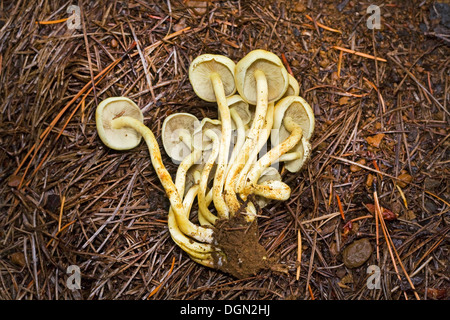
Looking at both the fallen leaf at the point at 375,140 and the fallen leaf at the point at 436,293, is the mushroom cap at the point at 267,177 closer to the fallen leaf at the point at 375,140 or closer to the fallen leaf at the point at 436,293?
the fallen leaf at the point at 375,140

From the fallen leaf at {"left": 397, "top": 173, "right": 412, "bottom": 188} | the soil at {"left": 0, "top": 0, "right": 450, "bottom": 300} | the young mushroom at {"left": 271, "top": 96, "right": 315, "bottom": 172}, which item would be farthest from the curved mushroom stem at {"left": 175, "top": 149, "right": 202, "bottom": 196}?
the fallen leaf at {"left": 397, "top": 173, "right": 412, "bottom": 188}

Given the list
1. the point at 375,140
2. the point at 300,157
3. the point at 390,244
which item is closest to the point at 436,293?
the point at 390,244

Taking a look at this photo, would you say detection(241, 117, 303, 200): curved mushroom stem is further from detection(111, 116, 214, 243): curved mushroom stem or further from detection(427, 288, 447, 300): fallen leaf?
detection(427, 288, 447, 300): fallen leaf

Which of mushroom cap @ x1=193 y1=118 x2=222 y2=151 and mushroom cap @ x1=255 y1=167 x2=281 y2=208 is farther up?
mushroom cap @ x1=193 y1=118 x2=222 y2=151

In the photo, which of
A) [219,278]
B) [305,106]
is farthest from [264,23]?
[219,278]

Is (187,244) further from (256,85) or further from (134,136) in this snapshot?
(256,85)

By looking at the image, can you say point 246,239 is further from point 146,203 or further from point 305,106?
point 305,106
